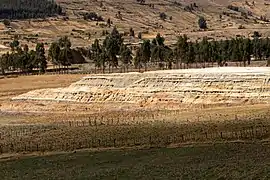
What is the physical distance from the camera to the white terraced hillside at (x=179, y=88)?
72.2 metres

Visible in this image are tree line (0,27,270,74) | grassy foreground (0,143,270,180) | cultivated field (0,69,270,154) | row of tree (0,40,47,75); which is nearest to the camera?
grassy foreground (0,143,270,180)

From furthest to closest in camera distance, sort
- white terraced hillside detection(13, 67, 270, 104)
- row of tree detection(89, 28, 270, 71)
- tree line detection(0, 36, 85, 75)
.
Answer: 1. tree line detection(0, 36, 85, 75)
2. row of tree detection(89, 28, 270, 71)
3. white terraced hillside detection(13, 67, 270, 104)

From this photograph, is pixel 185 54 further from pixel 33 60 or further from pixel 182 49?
pixel 33 60

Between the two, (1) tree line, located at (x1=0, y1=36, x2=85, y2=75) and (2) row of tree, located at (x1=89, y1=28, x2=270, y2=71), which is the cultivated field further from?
(1) tree line, located at (x1=0, y1=36, x2=85, y2=75)

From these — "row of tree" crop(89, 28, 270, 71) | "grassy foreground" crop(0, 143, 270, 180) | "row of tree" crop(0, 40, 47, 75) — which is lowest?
"row of tree" crop(0, 40, 47, 75)

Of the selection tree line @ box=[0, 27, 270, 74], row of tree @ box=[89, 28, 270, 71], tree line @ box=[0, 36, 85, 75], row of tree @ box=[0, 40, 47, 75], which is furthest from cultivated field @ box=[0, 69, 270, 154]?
tree line @ box=[0, 36, 85, 75]

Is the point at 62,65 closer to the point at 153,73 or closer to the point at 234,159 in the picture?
the point at 153,73

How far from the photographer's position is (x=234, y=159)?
4059cm

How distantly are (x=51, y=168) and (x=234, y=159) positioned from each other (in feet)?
42.1

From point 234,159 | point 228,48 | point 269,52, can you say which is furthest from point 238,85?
point 269,52

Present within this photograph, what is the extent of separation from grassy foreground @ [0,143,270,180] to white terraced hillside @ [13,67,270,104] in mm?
26320

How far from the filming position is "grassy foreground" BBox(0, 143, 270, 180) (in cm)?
3725

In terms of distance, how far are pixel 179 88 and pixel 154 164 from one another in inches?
1427

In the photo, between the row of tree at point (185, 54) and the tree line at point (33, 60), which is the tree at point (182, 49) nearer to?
the row of tree at point (185, 54)
